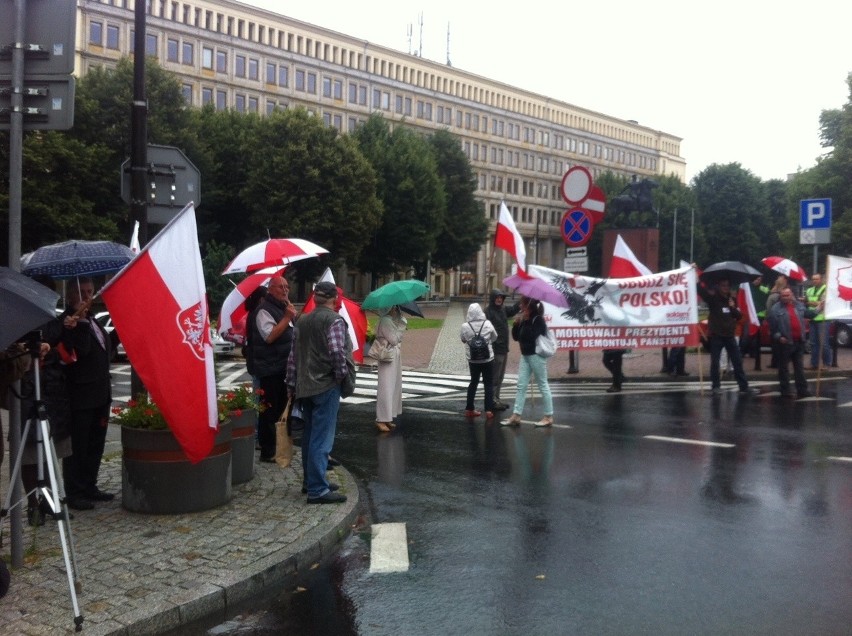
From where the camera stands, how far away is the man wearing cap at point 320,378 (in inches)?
303

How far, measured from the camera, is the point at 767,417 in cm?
1305

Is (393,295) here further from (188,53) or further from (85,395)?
(188,53)

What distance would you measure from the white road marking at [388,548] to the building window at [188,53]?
79186 millimetres

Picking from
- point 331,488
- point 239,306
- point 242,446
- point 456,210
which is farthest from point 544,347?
point 456,210

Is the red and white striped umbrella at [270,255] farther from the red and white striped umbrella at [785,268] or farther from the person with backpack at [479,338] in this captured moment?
the red and white striped umbrella at [785,268]

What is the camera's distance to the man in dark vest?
31.0 feet

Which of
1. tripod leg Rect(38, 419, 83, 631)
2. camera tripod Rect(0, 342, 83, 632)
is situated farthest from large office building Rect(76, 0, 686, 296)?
tripod leg Rect(38, 419, 83, 631)

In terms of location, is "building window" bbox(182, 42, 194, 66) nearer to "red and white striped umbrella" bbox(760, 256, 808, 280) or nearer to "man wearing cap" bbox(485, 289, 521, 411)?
"red and white striped umbrella" bbox(760, 256, 808, 280)

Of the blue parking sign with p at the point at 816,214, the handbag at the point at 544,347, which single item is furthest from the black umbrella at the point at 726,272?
the handbag at the point at 544,347

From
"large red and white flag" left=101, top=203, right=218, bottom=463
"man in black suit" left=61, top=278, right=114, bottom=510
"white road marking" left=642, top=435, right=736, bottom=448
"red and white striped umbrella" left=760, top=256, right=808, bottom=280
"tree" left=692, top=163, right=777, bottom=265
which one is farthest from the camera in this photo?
"tree" left=692, top=163, right=777, bottom=265

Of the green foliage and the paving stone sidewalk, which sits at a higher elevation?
the green foliage

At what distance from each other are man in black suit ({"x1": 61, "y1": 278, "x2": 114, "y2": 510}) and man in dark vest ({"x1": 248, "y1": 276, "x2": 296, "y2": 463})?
76.7 inches

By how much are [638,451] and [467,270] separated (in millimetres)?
97154

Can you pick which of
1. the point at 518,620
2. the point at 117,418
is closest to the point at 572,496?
the point at 518,620
